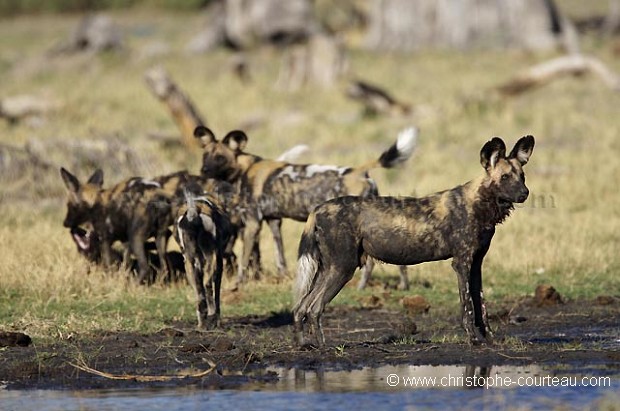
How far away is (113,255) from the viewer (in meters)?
11.7

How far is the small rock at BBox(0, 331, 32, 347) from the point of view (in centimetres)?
855

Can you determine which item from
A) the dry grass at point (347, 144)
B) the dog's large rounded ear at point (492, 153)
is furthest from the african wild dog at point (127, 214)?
the dog's large rounded ear at point (492, 153)

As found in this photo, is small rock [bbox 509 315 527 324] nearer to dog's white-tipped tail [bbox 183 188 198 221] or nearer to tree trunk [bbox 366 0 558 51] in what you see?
dog's white-tipped tail [bbox 183 188 198 221]

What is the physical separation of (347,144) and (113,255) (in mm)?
9032

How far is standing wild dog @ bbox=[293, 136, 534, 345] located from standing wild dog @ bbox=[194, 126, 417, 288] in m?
3.07

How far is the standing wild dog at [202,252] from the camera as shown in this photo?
9.38 meters

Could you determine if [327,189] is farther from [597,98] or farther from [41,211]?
[597,98]

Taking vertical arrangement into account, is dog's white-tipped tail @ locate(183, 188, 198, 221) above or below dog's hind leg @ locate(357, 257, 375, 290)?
above

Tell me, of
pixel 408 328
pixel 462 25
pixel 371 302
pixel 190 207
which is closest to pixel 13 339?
pixel 190 207

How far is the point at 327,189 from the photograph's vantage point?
11805 mm

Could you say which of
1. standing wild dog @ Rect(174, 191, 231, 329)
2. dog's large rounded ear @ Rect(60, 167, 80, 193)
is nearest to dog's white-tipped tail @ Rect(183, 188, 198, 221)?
standing wild dog @ Rect(174, 191, 231, 329)

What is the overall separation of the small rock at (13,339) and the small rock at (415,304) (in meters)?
3.21

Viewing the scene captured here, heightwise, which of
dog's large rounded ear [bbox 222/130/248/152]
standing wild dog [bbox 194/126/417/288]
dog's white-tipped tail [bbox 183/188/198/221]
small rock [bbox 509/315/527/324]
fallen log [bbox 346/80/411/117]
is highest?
fallen log [bbox 346/80/411/117]

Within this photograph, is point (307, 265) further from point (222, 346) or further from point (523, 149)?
point (523, 149)
